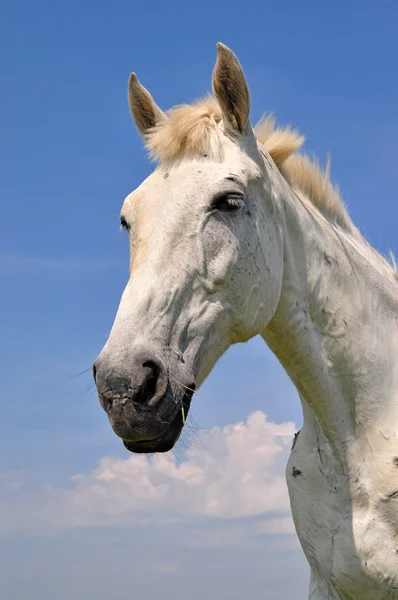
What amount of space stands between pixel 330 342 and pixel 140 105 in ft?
6.69

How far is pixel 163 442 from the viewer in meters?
3.79

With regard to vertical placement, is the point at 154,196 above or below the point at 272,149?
below

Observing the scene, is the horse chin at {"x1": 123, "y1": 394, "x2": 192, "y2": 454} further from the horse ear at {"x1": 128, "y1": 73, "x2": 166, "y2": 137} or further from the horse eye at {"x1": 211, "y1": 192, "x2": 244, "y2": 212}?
the horse ear at {"x1": 128, "y1": 73, "x2": 166, "y2": 137}

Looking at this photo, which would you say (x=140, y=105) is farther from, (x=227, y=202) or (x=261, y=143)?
(x=227, y=202)

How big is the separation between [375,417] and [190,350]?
1.32m

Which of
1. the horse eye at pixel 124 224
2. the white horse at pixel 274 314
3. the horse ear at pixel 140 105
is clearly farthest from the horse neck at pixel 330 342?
the horse ear at pixel 140 105

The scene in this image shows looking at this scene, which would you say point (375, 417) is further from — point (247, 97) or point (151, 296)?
point (247, 97)

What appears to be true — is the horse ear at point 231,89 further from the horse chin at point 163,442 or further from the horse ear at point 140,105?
the horse chin at point 163,442

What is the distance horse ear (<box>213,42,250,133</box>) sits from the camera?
4457 millimetres

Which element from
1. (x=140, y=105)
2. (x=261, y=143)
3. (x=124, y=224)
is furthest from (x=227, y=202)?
(x=140, y=105)

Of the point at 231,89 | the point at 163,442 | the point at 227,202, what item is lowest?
the point at 163,442

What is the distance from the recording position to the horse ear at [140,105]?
5227 millimetres

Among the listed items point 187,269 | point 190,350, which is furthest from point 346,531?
Result: point 187,269

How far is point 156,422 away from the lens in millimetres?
3691
